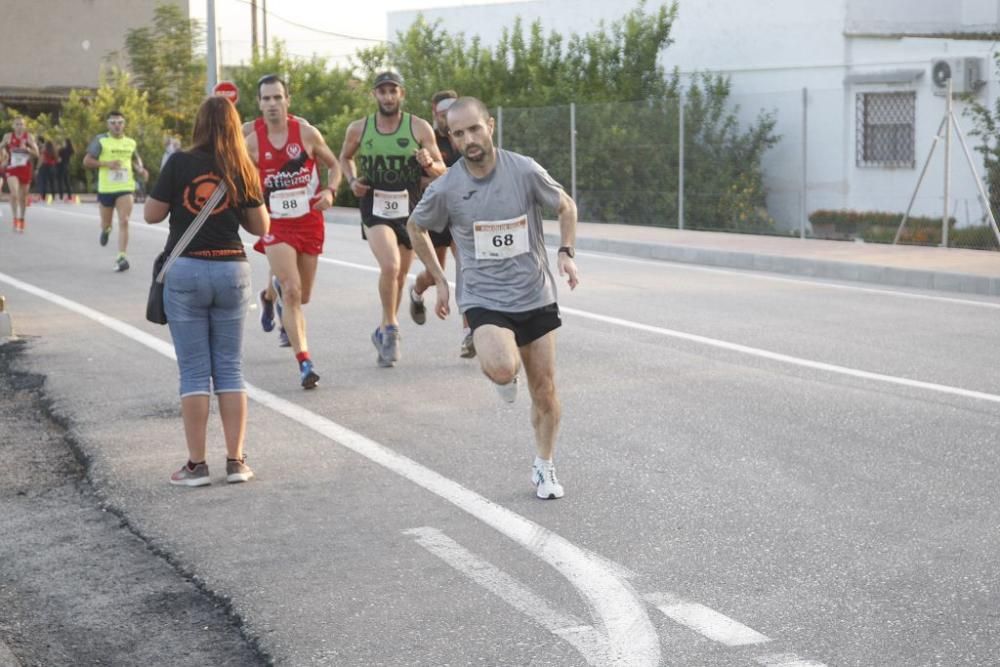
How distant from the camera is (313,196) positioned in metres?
9.83

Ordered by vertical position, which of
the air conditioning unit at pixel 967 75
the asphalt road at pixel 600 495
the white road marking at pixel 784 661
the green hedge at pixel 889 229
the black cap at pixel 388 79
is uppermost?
the air conditioning unit at pixel 967 75

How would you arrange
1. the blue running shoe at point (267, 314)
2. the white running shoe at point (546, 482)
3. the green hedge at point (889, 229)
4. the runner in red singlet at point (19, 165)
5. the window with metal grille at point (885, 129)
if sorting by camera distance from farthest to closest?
the window with metal grille at point (885, 129), the runner in red singlet at point (19, 165), the green hedge at point (889, 229), the blue running shoe at point (267, 314), the white running shoe at point (546, 482)

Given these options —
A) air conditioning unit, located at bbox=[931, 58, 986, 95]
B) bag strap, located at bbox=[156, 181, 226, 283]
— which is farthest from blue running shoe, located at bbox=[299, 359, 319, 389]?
air conditioning unit, located at bbox=[931, 58, 986, 95]

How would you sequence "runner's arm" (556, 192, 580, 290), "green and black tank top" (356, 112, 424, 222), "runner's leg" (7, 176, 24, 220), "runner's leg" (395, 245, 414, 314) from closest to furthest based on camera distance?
"runner's arm" (556, 192, 580, 290)
"green and black tank top" (356, 112, 424, 222)
"runner's leg" (395, 245, 414, 314)
"runner's leg" (7, 176, 24, 220)

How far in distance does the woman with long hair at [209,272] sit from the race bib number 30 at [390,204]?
11.1ft

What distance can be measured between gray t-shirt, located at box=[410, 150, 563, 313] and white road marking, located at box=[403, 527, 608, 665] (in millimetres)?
1131

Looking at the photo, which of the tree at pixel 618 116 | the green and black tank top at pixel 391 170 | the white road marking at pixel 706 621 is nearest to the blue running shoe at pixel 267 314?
the green and black tank top at pixel 391 170

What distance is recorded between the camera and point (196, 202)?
270 inches

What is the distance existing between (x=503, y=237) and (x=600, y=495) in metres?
1.22

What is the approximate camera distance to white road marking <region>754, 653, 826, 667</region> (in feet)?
14.8

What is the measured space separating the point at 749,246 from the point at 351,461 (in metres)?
13.7

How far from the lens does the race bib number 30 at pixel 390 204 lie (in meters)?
10.4

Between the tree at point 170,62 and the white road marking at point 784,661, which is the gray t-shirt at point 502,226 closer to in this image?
the white road marking at point 784,661

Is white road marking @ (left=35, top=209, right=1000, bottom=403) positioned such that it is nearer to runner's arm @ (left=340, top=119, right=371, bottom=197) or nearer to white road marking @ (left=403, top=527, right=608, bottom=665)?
runner's arm @ (left=340, top=119, right=371, bottom=197)
